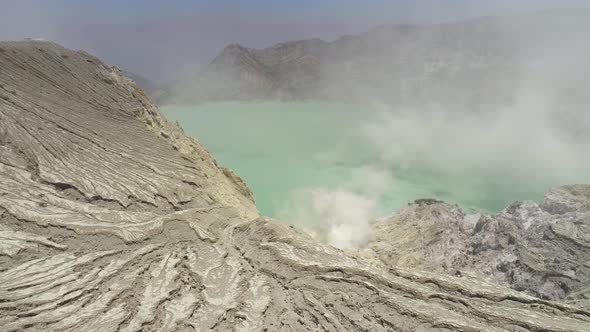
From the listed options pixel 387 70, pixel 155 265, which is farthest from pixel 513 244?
pixel 387 70

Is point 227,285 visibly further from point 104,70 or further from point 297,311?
point 104,70

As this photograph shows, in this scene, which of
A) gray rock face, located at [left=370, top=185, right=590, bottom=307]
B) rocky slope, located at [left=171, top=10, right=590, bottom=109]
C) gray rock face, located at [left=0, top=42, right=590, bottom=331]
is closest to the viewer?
gray rock face, located at [left=0, top=42, right=590, bottom=331]

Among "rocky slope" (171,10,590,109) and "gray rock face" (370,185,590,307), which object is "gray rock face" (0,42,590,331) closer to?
"gray rock face" (370,185,590,307)

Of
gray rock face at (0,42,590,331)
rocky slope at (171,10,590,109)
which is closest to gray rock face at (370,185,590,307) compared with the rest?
gray rock face at (0,42,590,331)

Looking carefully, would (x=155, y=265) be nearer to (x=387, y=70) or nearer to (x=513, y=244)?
(x=513, y=244)

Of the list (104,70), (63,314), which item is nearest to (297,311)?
(63,314)

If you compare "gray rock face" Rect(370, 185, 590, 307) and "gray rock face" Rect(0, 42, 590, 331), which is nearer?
"gray rock face" Rect(0, 42, 590, 331)
